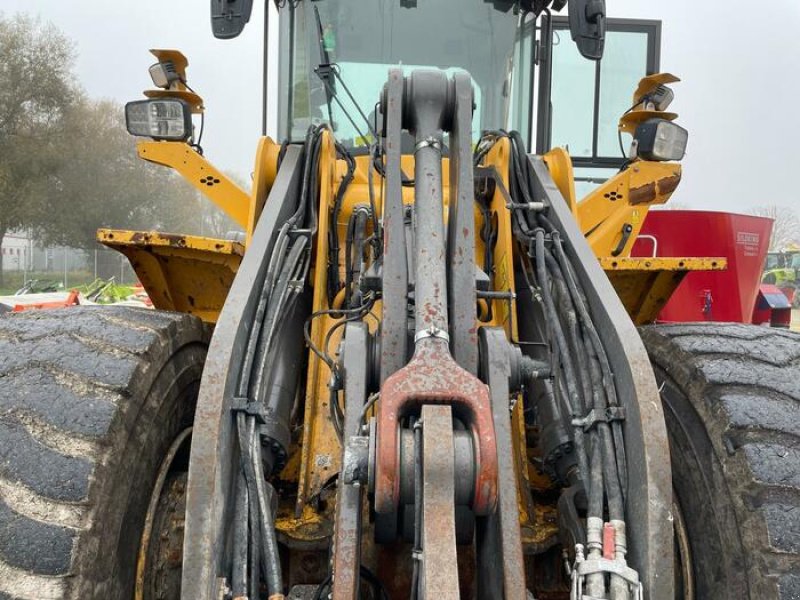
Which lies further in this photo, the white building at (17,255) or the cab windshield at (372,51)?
the white building at (17,255)

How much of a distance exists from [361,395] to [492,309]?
1.10 metres

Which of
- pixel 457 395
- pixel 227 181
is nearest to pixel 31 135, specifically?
pixel 227 181

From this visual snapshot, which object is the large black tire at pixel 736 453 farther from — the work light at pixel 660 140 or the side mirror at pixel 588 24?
the side mirror at pixel 588 24

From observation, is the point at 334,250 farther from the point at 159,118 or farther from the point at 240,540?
the point at 240,540

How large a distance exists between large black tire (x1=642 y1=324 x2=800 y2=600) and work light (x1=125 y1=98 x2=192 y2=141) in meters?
2.19

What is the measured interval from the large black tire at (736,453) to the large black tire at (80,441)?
155cm

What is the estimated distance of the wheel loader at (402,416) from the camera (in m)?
1.70

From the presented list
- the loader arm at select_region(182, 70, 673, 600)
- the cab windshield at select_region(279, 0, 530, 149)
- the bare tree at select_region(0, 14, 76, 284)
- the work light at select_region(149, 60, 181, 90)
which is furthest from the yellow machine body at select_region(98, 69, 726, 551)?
the bare tree at select_region(0, 14, 76, 284)

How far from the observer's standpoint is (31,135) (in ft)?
112

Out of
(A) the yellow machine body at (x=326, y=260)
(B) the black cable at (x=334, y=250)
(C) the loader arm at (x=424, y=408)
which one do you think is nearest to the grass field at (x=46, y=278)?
(A) the yellow machine body at (x=326, y=260)

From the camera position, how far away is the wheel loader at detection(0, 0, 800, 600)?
5.57 ft

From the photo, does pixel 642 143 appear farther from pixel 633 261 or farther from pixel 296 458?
pixel 296 458

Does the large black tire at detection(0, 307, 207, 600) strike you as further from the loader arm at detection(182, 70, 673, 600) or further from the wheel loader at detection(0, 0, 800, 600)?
the loader arm at detection(182, 70, 673, 600)

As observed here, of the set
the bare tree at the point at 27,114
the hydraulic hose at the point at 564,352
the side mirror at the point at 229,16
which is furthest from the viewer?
the bare tree at the point at 27,114
